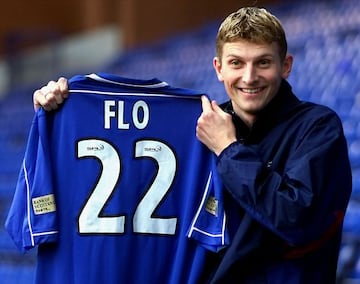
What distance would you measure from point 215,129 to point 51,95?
20.5 inches

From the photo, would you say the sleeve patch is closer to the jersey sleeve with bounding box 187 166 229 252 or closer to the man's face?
the jersey sleeve with bounding box 187 166 229 252

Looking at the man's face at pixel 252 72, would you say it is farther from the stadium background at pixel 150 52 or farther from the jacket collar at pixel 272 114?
the stadium background at pixel 150 52

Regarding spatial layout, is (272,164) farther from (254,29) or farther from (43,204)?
(43,204)

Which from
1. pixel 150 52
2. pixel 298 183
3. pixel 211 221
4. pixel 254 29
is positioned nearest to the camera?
pixel 298 183

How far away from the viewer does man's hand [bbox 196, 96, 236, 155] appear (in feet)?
7.62

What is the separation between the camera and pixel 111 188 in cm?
255

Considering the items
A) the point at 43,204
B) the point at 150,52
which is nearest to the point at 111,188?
the point at 43,204

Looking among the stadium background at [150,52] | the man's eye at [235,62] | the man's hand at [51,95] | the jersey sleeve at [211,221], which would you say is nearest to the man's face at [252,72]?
the man's eye at [235,62]

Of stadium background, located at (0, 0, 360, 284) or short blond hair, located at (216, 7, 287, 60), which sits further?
stadium background, located at (0, 0, 360, 284)

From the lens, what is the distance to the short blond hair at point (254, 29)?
2.30 meters

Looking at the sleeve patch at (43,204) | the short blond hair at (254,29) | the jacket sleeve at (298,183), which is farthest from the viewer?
the sleeve patch at (43,204)

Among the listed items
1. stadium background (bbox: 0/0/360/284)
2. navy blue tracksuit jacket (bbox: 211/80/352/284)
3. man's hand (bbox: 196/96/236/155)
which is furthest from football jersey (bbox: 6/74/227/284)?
stadium background (bbox: 0/0/360/284)

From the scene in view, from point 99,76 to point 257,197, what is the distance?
0.69 meters

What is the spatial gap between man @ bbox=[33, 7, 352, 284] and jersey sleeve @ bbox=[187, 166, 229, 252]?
3cm
